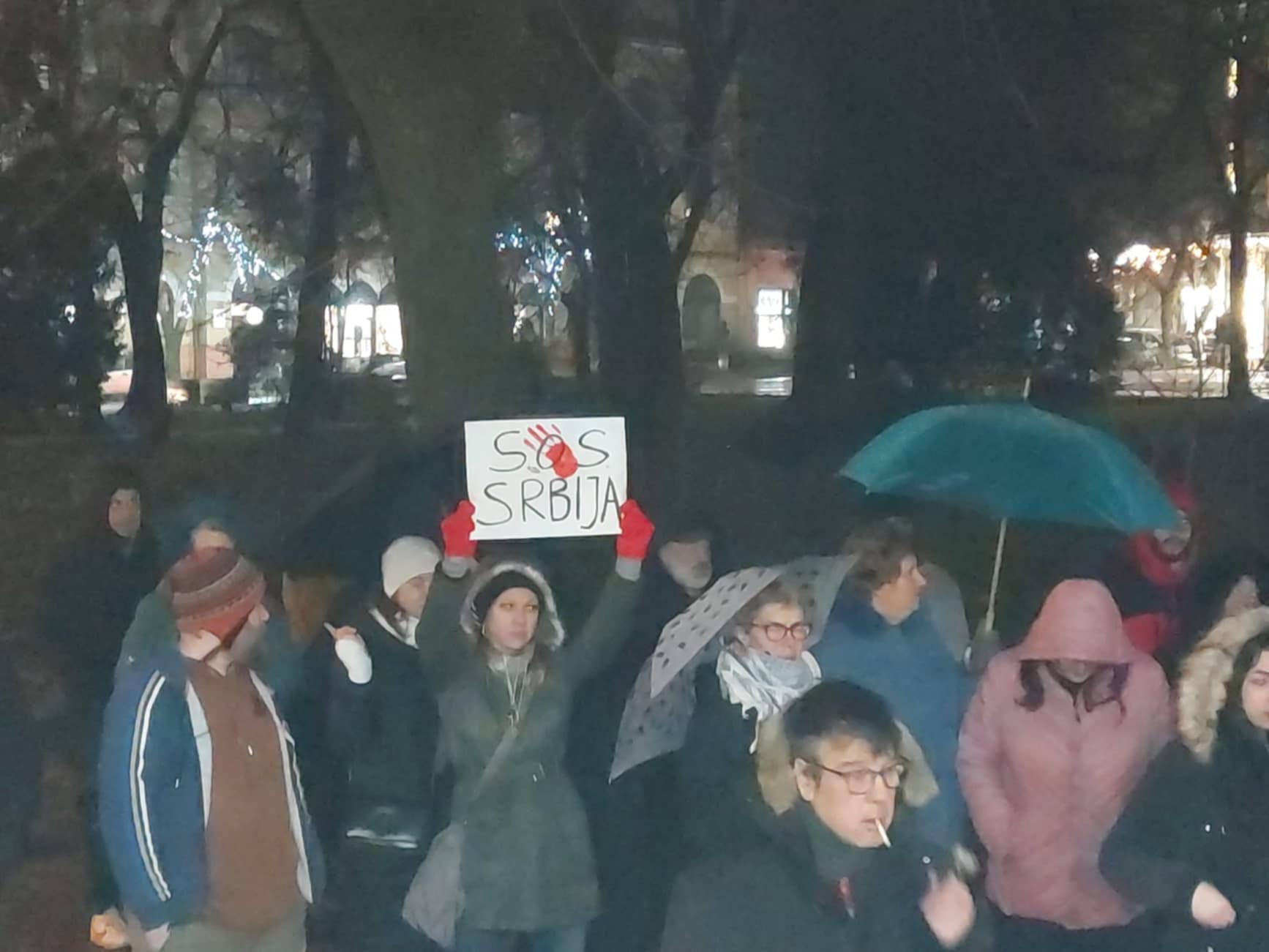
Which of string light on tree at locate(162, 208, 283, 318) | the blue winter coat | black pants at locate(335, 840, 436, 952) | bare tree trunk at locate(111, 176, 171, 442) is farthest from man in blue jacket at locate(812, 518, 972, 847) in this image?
bare tree trunk at locate(111, 176, 171, 442)

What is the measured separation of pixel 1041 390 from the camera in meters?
3.87

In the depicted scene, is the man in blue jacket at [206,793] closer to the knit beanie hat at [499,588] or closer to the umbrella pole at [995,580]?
the knit beanie hat at [499,588]

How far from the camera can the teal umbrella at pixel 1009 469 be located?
3.76 meters

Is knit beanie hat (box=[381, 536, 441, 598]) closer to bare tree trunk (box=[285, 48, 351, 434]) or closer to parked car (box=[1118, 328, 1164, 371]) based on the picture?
bare tree trunk (box=[285, 48, 351, 434])

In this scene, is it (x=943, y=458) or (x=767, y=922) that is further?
(x=943, y=458)

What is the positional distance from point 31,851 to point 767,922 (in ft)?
5.64

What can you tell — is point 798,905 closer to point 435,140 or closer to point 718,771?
point 718,771

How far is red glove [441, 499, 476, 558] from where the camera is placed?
369 centimetres

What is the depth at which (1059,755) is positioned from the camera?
3.70 metres

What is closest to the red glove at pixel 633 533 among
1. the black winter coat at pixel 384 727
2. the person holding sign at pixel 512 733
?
the person holding sign at pixel 512 733

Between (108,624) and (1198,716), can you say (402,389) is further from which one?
(1198,716)

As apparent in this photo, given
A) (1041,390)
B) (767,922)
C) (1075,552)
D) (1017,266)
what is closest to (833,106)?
(1017,266)

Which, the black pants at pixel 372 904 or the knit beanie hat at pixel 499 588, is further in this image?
the black pants at pixel 372 904

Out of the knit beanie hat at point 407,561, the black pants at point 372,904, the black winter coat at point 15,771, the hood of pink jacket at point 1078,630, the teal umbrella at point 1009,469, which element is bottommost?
the black pants at point 372,904
